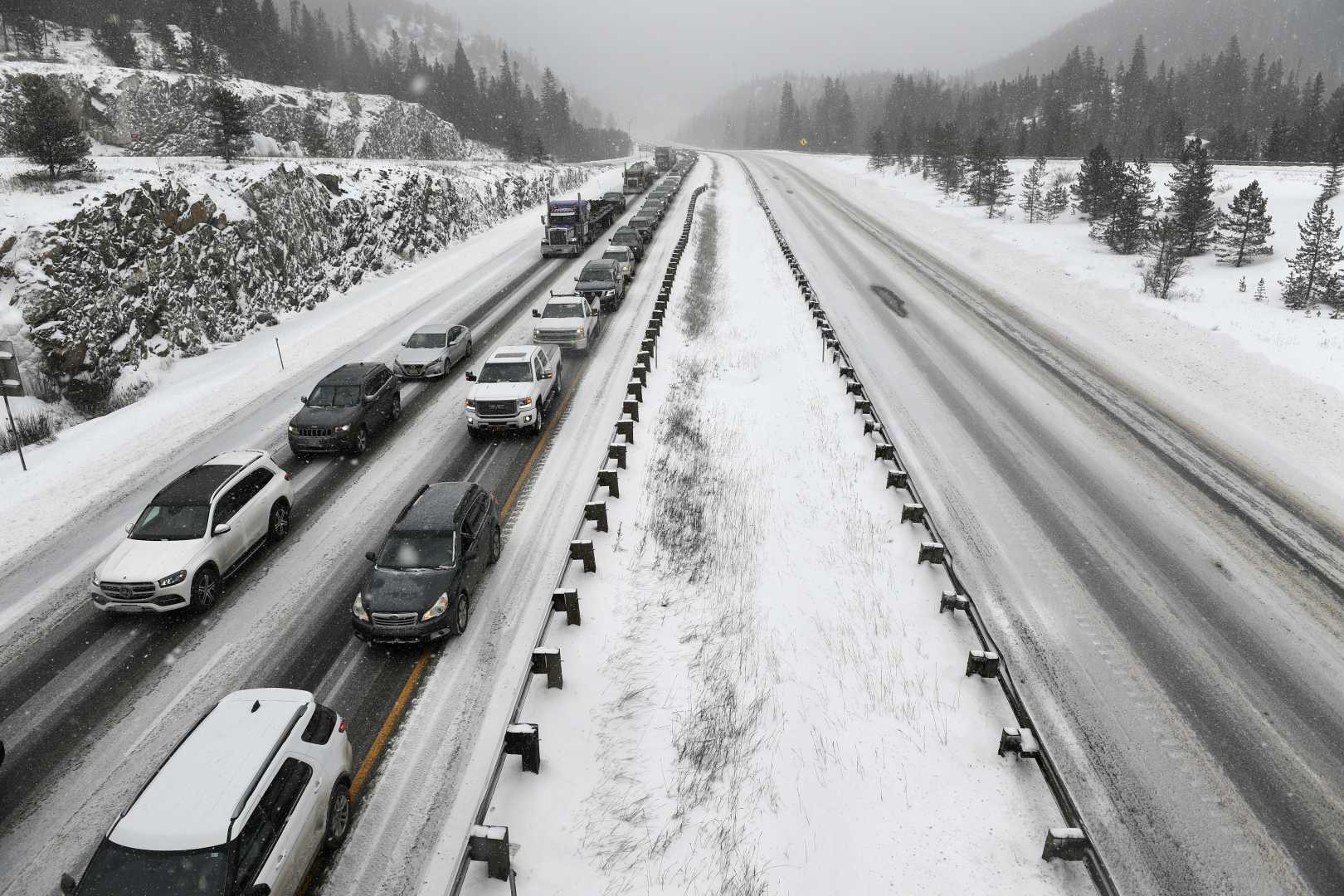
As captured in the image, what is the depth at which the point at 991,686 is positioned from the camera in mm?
9078

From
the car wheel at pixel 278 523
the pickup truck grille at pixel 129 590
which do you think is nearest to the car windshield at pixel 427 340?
the car wheel at pixel 278 523

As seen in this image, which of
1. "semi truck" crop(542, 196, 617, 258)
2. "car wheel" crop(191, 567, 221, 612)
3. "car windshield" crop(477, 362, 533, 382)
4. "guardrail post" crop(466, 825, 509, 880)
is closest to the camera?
"guardrail post" crop(466, 825, 509, 880)

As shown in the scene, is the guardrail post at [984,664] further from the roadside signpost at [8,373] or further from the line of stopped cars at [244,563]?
the roadside signpost at [8,373]

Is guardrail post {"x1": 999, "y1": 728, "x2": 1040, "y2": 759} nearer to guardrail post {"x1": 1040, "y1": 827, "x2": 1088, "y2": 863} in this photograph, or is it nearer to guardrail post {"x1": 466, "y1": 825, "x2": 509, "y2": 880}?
guardrail post {"x1": 1040, "y1": 827, "x2": 1088, "y2": 863}

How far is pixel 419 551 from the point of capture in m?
10.5

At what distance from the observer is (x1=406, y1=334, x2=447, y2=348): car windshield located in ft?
70.4

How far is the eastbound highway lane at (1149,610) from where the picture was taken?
7223mm

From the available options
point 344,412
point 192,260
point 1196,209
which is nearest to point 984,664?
point 344,412

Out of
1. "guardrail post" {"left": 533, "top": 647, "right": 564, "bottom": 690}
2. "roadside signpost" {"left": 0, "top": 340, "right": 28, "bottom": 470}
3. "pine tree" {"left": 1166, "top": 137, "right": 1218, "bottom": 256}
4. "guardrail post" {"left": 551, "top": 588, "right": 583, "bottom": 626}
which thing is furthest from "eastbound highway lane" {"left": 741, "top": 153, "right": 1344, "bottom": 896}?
"roadside signpost" {"left": 0, "top": 340, "right": 28, "bottom": 470}

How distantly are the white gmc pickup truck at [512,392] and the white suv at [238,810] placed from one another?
957cm

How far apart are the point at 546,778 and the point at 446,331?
1687 centimetres

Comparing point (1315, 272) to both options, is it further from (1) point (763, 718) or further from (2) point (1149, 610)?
(1) point (763, 718)

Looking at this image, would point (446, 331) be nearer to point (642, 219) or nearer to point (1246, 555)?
point (1246, 555)

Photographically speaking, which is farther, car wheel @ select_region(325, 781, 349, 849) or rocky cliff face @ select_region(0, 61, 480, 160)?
rocky cliff face @ select_region(0, 61, 480, 160)
